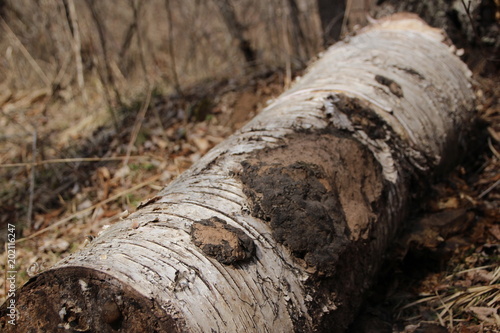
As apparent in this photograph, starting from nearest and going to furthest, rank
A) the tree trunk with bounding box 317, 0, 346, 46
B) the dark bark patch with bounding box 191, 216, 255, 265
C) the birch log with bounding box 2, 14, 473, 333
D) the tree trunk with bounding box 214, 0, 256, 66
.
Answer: the birch log with bounding box 2, 14, 473, 333 → the dark bark patch with bounding box 191, 216, 255, 265 → the tree trunk with bounding box 317, 0, 346, 46 → the tree trunk with bounding box 214, 0, 256, 66

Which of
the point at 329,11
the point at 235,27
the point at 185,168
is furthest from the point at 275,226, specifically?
the point at 235,27

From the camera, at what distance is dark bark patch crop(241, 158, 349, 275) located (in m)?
1.76

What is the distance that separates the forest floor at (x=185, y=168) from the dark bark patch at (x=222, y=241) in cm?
92

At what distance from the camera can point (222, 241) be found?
1601 mm

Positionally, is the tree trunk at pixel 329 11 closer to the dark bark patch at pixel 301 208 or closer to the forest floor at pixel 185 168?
the forest floor at pixel 185 168

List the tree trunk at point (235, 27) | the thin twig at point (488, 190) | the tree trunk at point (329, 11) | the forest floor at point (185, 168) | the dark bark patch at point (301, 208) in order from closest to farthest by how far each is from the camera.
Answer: the dark bark patch at point (301, 208) → the forest floor at point (185, 168) → the thin twig at point (488, 190) → the tree trunk at point (329, 11) → the tree trunk at point (235, 27)

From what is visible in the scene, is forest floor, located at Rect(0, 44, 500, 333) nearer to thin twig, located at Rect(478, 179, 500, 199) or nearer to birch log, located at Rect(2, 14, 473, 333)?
thin twig, located at Rect(478, 179, 500, 199)

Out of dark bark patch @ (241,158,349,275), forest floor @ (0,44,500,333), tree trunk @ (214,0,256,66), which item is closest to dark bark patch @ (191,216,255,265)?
dark bark patch @ (241,158,349,275)

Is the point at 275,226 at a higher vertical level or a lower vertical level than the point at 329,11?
lower

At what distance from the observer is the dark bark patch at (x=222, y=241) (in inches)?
61.8

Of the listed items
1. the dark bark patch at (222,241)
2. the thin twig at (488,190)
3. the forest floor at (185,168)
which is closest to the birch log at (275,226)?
the dark bark patch at (222,241)

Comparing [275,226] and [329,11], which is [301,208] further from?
[329,11]

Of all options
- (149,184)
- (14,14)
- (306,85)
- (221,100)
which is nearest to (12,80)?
(14,14)

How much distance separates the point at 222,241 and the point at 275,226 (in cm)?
27
